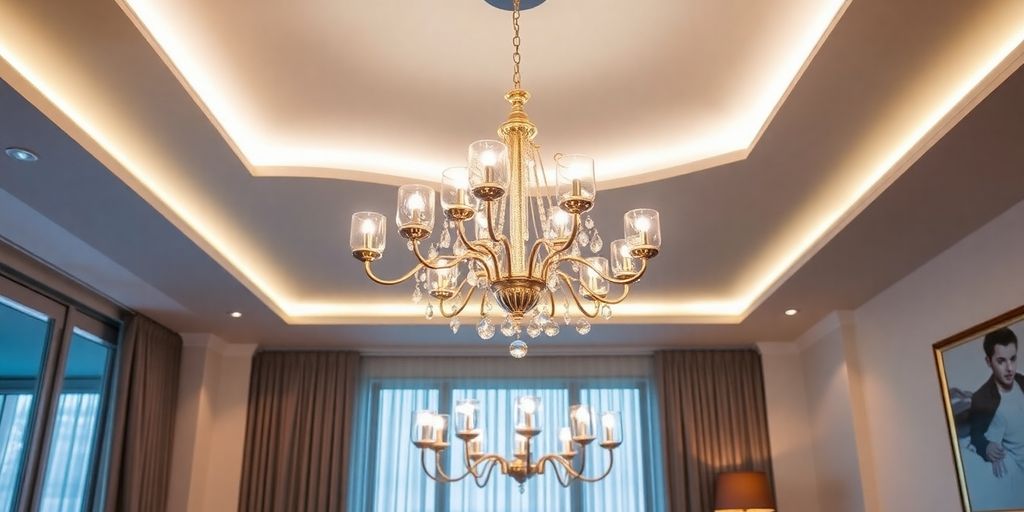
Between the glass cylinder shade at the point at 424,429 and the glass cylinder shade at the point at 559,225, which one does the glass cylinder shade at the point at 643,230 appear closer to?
the glass cylinder shade at the point at 559,225

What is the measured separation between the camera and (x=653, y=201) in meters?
3.86

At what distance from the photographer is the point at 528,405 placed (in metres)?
3.85

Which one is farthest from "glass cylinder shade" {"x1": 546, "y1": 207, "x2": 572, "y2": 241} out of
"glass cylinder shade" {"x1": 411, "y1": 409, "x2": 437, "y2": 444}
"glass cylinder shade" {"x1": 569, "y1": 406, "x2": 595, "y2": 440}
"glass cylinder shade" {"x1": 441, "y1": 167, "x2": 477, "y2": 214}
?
"glass cylinder shade" {"x1": 411, "y1": 409, "x2": 437, "y2": 444}

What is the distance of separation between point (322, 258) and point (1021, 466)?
11.6 ft

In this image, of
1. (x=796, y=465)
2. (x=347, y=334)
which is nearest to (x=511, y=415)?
(x=347, y=334)

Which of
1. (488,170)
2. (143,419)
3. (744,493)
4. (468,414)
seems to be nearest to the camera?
(488,170)

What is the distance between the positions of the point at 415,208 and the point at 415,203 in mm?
14

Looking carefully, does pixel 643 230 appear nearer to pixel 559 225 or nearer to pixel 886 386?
pixel 559 225

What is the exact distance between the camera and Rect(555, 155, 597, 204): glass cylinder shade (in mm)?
2164

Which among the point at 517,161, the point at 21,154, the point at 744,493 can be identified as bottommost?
the point at 744,493

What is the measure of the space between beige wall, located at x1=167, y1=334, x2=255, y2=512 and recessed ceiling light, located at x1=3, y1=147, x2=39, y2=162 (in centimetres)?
284

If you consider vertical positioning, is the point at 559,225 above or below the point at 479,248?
above

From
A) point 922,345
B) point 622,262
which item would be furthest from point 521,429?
point 922,345

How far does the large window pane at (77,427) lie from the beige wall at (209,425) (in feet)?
2.29
